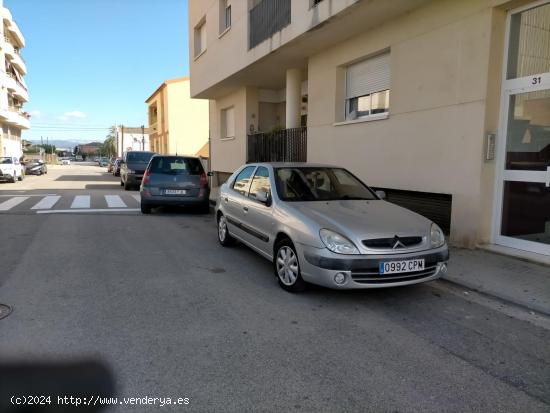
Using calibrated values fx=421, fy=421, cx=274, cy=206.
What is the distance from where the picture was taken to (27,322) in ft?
12.6

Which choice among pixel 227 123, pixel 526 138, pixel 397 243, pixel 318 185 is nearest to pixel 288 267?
pixel 397 243

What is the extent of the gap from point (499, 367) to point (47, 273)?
5.21 metres

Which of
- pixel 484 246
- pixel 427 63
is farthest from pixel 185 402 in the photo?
pixel 427 63

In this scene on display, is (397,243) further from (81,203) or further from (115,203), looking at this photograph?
(81,203)

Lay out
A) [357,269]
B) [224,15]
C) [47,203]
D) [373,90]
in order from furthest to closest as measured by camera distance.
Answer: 1. [224,15]
2. [47,203]
3. [373,90]
4. [357,269]

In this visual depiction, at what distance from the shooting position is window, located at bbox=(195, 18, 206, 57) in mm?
17445

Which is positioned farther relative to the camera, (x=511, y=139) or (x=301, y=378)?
(x=511, y=139)

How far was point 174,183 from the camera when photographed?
10703 mm

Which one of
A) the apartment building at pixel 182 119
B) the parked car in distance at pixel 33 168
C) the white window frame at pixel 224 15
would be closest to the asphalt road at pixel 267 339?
the white window frame at pixel 224 15

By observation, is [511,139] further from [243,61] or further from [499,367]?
[243,61]

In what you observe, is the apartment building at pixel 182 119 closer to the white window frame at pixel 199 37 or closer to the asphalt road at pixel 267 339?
the white window frame at pixel 199 37

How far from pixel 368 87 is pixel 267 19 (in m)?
3.78

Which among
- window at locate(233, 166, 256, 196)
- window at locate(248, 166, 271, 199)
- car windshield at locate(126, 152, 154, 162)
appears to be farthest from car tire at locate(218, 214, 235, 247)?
car windshield at locate(126, 152, 154, 162)

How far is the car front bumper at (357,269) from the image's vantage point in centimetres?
414
